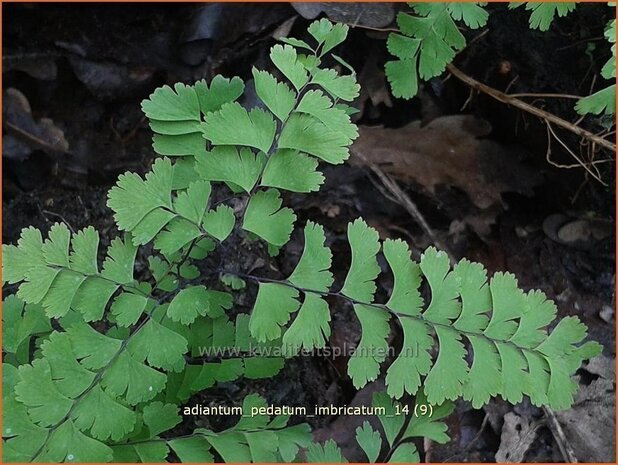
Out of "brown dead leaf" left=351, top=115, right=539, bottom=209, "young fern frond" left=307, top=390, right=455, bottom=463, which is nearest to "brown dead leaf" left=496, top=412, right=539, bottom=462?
"young fern frond" left=307, top=390, right=455, bottom=463

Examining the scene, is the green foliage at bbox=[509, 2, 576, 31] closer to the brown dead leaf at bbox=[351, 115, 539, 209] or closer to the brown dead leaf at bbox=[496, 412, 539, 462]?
the brown dead leaf at bbox=[351, 115, 539, 209]

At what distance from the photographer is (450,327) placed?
1.35 m

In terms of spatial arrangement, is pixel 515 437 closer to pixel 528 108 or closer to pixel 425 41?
pixel 528 108

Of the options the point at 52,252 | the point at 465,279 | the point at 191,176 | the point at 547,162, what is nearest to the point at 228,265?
the point at 191,176

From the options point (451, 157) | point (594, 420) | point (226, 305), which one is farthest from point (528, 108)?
point (226, 305)

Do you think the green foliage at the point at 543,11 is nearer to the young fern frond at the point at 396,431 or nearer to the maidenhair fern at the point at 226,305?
the maidenhair fern at the point at 226,305

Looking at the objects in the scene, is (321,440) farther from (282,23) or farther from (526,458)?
(282,23)

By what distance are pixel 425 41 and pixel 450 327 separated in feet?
2.52

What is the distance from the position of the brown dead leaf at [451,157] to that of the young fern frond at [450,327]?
0.51 metres

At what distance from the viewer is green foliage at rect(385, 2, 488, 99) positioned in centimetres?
154

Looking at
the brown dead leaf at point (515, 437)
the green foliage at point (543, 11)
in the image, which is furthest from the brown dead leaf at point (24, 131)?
the brown dead leaf at point (515, 437)

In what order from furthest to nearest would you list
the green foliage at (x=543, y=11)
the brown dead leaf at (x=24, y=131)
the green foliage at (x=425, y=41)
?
the brown dead leaf at (x=24, y=131)
the green foliage at (x=425, y=41)
the green foliage at (x=543, y=11)

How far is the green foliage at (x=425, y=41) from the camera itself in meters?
1.54

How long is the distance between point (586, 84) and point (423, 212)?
59cm
